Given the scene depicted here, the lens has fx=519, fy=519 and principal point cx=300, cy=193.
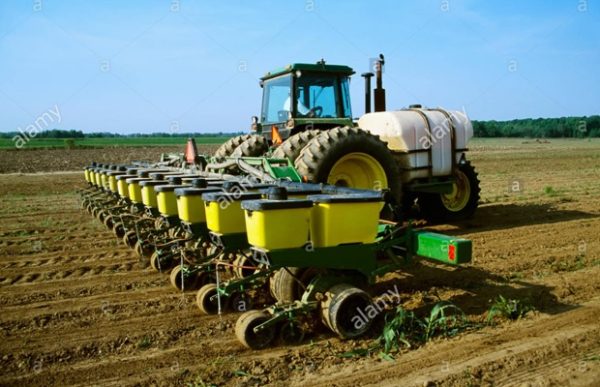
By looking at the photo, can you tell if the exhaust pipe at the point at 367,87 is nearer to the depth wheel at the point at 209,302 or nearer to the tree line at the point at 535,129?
Answer: the depth wheel at the point at 209,302

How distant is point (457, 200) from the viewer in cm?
839

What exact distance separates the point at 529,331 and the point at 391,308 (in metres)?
1.02

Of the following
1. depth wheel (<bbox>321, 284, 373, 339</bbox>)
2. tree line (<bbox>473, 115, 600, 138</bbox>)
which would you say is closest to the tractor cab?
depth wheel (<bbox>321, 284, 373, 339</bbox>)

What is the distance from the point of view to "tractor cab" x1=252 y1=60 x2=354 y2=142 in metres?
7.49

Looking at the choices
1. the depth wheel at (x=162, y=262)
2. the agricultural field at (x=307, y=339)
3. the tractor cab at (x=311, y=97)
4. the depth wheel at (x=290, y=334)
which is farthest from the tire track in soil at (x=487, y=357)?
the tractor cab at (x=311, y=97)

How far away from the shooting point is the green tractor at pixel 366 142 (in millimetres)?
6312

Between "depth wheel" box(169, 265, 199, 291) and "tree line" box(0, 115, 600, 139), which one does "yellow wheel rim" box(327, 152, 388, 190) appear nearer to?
"depth wheel" box(169, 265, 199, 291)

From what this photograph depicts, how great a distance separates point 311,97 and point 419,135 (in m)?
1.69

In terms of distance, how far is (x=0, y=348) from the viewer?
3605mm

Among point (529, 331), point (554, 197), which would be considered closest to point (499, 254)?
point (529, 331)

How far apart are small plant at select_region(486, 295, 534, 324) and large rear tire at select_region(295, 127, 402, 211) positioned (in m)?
2.61

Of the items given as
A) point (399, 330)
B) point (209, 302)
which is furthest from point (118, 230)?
point (399, 330)

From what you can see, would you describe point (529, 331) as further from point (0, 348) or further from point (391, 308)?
point (0, 348)

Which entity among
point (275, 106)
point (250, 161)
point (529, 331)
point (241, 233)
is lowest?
point (529, 331)
